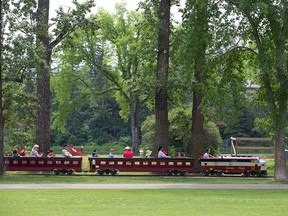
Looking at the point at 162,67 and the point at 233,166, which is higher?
the point at 162,67

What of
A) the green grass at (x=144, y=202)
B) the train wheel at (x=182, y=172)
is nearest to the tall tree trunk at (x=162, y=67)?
the train wheel at (x=182, y=172)

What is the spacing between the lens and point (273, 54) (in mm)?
30344

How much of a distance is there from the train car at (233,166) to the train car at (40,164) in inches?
278

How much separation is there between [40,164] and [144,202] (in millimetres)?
15960

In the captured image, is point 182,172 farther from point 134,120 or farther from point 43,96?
point 134,120

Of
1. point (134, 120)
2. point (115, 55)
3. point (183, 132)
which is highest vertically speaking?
point (115, 55)

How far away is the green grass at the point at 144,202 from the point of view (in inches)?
696

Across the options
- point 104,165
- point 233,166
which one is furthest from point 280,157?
point 104,165

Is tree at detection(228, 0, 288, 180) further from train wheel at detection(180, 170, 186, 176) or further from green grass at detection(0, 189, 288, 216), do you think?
green grass at detection(0, 189, 288, 216)

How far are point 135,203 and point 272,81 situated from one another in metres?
15.5

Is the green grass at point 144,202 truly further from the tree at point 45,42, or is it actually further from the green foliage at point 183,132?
the green foliage at point 183,132

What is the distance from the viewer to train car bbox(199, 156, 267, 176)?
3584 cm

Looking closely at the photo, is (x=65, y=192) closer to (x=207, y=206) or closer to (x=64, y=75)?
(x=207, y=206)

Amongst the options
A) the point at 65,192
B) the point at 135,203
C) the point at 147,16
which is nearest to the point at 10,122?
the point at 147,16
